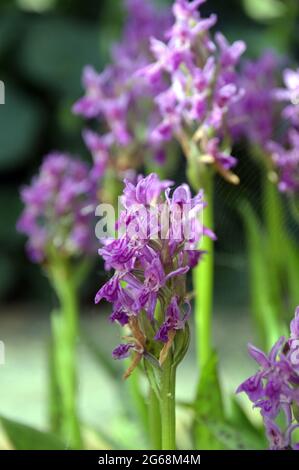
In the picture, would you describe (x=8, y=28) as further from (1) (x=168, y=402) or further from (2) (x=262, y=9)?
(1) (x=168, y=402)

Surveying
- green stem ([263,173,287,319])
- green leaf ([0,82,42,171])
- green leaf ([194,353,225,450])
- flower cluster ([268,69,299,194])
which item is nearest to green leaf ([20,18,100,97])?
green leaf ([0,82,42,171])

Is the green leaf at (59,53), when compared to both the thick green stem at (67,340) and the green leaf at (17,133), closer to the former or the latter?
the green leaf at (17,133)

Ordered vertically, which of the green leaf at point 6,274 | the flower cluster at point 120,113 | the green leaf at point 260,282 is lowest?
the green leaf at point 260,282

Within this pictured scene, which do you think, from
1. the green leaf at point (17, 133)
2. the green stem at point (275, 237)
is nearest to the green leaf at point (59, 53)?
the green leaf at point (17, 133)

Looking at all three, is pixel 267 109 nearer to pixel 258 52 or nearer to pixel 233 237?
pixel 233 237

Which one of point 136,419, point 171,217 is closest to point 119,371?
point 136,419

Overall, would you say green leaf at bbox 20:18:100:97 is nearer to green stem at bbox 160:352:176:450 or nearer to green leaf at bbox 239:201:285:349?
green leaf at bbox 239:201:285:349
